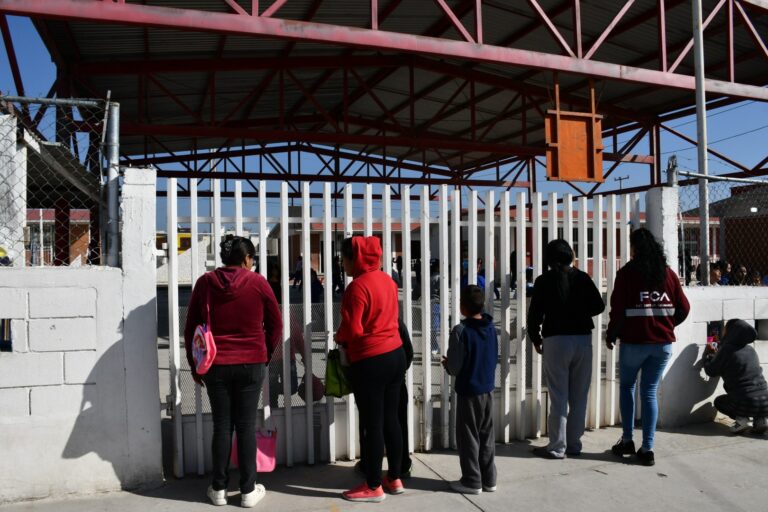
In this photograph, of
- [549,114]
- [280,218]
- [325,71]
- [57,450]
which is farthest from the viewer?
[325,71]

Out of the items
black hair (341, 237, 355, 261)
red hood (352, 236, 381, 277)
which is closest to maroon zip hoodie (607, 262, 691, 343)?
red hood (352, 236, 381, 277)

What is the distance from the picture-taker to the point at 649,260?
427 cm

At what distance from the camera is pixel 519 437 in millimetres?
4832

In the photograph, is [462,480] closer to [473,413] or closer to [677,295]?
[473,413]

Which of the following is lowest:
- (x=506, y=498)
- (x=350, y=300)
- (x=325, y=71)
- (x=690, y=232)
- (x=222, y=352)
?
(x=506, y=498)

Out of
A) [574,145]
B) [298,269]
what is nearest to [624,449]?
[574,145]

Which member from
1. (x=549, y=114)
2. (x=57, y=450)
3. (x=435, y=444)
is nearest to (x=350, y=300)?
(x=435, y=444)

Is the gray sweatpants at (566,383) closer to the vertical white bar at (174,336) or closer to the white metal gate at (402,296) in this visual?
the white metal gate at (402,296)

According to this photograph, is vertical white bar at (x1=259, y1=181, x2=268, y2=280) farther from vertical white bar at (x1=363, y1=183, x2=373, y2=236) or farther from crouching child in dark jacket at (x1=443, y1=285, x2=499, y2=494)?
crouching child in dark jacket at (x1=443, y1=285, x2=499, y2=494)

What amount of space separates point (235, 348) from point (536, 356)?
2.55 m

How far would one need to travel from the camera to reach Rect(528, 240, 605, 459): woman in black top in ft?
14.1

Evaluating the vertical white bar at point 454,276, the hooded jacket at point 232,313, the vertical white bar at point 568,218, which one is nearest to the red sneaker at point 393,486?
the vertical white bar at point 454,276

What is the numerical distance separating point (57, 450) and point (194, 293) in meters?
1.35

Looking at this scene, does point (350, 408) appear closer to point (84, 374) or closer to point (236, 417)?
point (236, 417)
